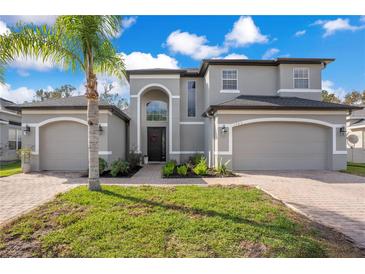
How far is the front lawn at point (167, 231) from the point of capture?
3.27m

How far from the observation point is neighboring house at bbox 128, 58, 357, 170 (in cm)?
1159

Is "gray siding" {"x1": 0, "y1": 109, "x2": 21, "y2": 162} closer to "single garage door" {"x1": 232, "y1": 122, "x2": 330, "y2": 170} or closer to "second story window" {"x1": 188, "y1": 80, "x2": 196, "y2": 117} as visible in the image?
→ "second story window" {"x1": 188, "y1": 80, "x2": 196, "y2": 117}

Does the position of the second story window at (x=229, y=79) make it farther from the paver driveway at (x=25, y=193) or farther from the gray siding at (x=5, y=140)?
the gray siding at (x=5, y=140)

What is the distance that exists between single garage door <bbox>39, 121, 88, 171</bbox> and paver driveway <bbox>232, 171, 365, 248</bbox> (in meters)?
8.71

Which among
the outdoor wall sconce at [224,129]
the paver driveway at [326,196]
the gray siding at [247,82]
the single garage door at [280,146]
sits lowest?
the paver driveway at [326,196]

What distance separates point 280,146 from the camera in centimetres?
1190

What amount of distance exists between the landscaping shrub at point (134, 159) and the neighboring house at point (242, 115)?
934 mm

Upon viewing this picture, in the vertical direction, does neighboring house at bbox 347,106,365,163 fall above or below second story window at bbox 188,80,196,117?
below

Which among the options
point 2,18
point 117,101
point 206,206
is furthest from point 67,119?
point 117,101

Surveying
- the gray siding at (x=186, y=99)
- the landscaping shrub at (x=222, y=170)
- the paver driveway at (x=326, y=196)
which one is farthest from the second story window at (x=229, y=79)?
the paver driveway at (x=326, y=196)

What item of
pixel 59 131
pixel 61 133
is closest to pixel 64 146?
pixel 61 133

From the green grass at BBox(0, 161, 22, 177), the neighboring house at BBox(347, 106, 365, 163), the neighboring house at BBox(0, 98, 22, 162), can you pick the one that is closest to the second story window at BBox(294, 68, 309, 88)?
the neighboring house at BBox(347, 106, 365, 163)
